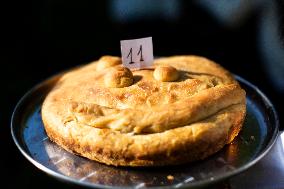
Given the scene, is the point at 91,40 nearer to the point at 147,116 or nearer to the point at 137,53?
the point at 137,53

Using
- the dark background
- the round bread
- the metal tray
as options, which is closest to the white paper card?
the round bread

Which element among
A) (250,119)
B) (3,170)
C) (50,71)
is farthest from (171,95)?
(50,71)

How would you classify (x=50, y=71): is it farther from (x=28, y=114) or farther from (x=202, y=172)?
(x=202, y=172)

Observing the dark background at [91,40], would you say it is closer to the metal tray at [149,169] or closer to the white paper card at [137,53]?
the metal tray at [149,169]

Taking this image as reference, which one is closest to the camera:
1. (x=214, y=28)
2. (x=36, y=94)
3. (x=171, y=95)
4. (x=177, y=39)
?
(x=171, y=95)

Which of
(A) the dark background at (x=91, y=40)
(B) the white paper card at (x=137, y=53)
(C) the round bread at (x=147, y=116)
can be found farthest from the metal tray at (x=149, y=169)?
(A) the dark background at (x=91, y=40)

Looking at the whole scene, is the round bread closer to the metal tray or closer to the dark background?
the metal tray
